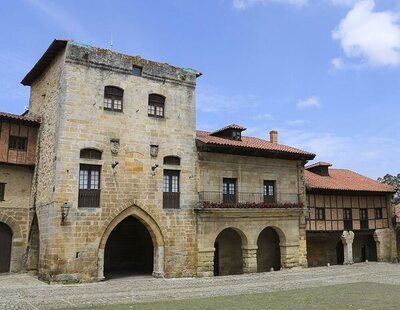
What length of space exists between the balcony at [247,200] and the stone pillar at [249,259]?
2449mm

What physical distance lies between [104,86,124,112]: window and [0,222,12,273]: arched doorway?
26.3 ft

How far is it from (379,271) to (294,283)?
27.1 ft

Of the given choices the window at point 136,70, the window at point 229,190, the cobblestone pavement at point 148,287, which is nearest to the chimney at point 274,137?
the window at point 229,190

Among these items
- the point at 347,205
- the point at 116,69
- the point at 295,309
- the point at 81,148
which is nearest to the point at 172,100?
the point at 116,69

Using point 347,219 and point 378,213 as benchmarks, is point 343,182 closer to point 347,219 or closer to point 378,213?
point 347,219

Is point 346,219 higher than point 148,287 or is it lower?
higher

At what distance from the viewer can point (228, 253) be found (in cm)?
2431

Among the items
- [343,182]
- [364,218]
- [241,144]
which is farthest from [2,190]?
[364,218]

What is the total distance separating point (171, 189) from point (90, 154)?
179 inches

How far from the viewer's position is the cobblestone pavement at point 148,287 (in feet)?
43.7

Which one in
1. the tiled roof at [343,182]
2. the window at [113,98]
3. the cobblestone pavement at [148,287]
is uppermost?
the window at [113,98]

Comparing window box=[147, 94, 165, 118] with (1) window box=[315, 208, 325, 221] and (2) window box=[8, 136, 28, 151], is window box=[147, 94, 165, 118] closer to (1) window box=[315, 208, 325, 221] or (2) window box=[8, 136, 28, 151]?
(2) window box=[8, 136, 28, 151]

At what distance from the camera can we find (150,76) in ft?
68.9

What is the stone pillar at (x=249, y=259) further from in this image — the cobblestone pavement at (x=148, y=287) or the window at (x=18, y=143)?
the window at (x=18, y=143)
